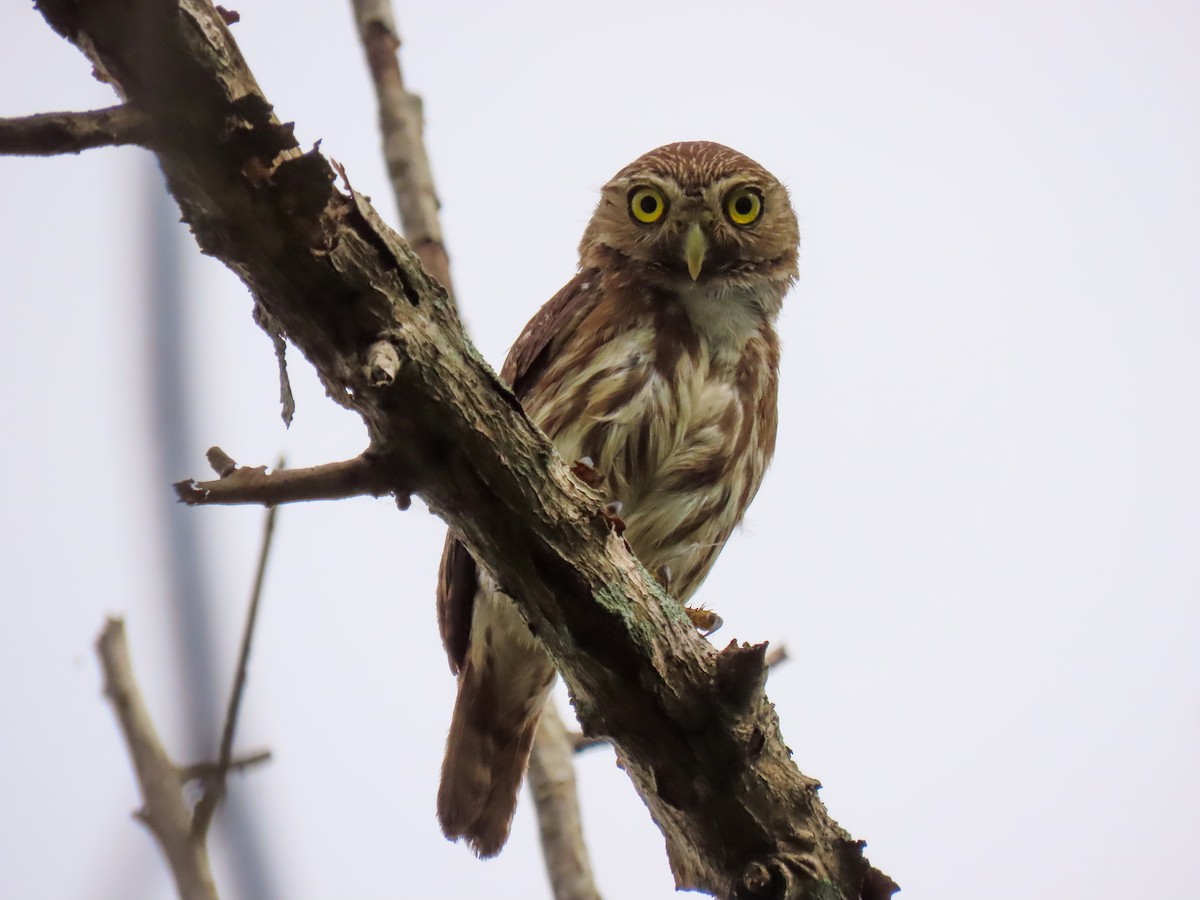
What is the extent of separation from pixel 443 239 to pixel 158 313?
4.27m

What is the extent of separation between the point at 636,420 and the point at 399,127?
2.31 metres

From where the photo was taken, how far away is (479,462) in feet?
8.23

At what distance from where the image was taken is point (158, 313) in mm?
1149

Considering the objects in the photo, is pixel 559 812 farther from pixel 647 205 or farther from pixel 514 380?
pixel 647 205

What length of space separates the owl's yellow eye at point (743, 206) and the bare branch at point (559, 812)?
2031mm

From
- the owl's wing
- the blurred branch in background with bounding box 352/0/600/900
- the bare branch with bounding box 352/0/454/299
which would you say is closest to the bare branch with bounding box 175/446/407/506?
the owl's wing

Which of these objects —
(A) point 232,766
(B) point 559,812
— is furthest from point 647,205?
(A) point 232,766

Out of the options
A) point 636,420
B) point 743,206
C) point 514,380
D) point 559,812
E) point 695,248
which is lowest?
point 559,812

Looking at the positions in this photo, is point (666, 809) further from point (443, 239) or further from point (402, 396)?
point (443, 239)

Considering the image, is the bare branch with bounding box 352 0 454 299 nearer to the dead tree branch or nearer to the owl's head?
the owl's head

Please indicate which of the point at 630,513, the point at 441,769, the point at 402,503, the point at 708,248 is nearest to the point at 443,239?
the point at 708,248

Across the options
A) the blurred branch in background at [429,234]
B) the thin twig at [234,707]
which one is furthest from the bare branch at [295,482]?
the blurred branch in background at [429,234]

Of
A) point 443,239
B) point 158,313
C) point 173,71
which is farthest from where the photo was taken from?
point 443,239

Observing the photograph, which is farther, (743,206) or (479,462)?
(743,206)
